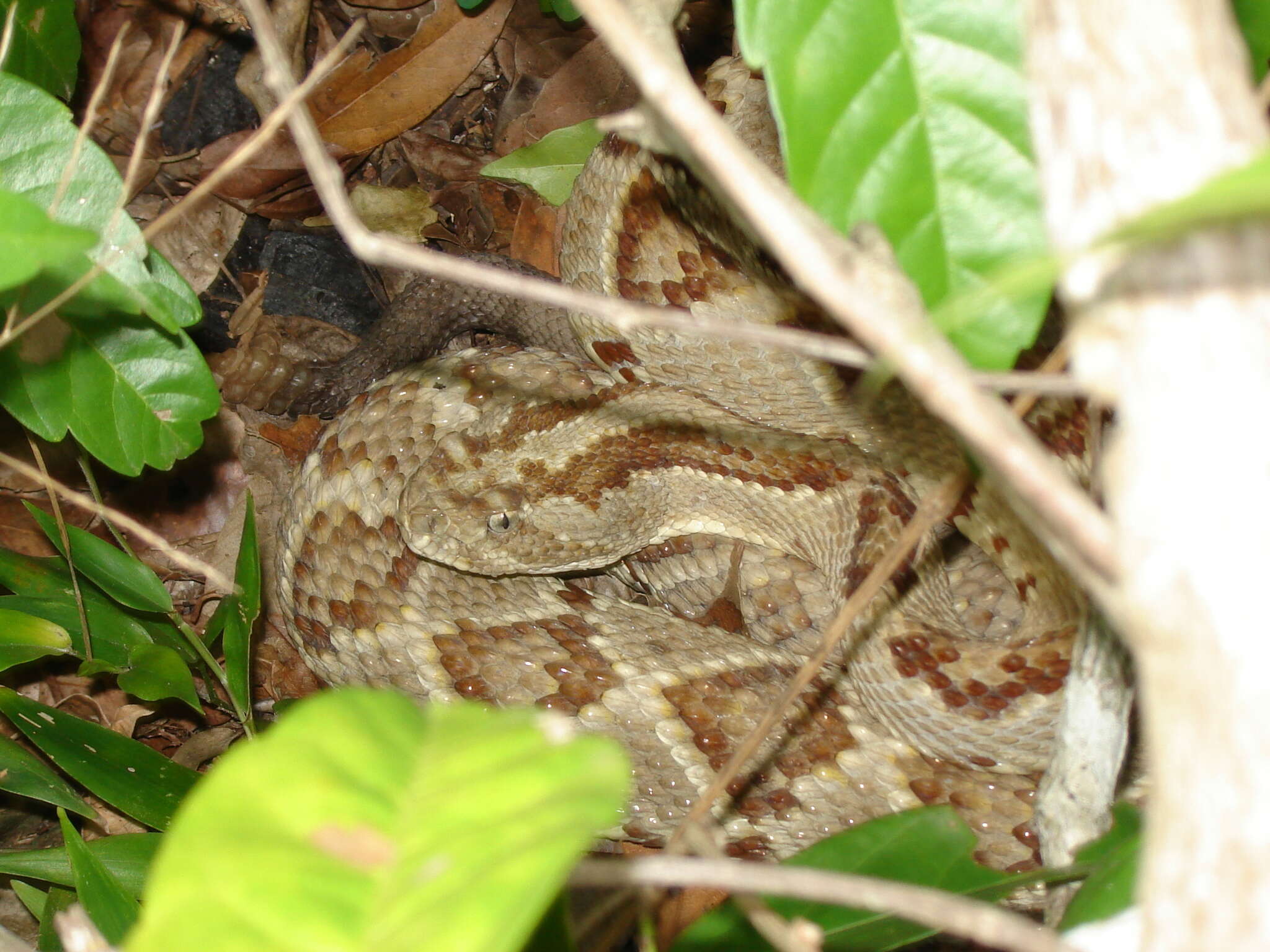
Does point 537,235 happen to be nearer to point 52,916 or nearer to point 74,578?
point 74,578

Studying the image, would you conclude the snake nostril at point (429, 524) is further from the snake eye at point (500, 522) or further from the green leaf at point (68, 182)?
the green leaf at point (68, 182)

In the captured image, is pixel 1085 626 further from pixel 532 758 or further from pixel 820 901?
pixel 532 758

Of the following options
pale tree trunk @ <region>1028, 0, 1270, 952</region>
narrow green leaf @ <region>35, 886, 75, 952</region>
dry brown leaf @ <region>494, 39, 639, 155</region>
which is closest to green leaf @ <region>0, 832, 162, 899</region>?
narrow green leaf @ <region>35, 886, 75, 952</region>

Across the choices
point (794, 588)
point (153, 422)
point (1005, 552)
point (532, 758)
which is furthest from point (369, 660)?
point (532, 758)

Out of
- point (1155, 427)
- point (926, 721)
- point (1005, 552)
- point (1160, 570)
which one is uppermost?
point (1155, 427)

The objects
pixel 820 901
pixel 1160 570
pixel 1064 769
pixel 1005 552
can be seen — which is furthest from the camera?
pixel 1005 552

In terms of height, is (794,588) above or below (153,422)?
below

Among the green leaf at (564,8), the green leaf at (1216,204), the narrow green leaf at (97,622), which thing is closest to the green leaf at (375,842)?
the green leaf at (1216,204)
